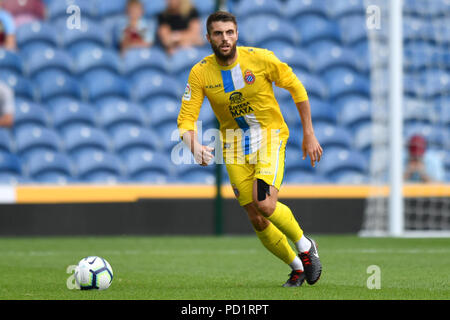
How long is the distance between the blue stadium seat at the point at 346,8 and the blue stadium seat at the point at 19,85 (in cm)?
511

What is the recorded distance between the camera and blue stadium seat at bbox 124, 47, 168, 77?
13.1 meters

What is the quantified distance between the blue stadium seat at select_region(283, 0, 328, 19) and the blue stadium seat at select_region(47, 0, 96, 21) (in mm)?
3158

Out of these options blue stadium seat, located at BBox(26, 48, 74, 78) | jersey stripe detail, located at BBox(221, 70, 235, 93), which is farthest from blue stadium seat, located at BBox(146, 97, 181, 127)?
jersey stripe detail, located at BBox(221, 70, 235, 93)

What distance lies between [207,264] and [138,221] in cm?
361

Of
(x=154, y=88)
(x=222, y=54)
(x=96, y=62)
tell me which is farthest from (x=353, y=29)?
(x=222, y=54)

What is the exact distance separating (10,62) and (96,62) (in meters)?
1.24

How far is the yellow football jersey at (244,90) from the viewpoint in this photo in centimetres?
568

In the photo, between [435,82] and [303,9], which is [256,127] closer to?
[435,82]

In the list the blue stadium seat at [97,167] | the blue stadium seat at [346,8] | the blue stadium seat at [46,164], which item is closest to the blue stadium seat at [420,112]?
the blue stadium seat at [346,8]

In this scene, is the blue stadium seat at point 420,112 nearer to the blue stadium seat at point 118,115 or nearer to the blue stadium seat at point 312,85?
the blue stadium seat at point 312,85

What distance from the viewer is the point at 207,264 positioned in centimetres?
750

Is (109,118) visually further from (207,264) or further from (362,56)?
(207,264)

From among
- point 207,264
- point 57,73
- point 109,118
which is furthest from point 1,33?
point 207,264
